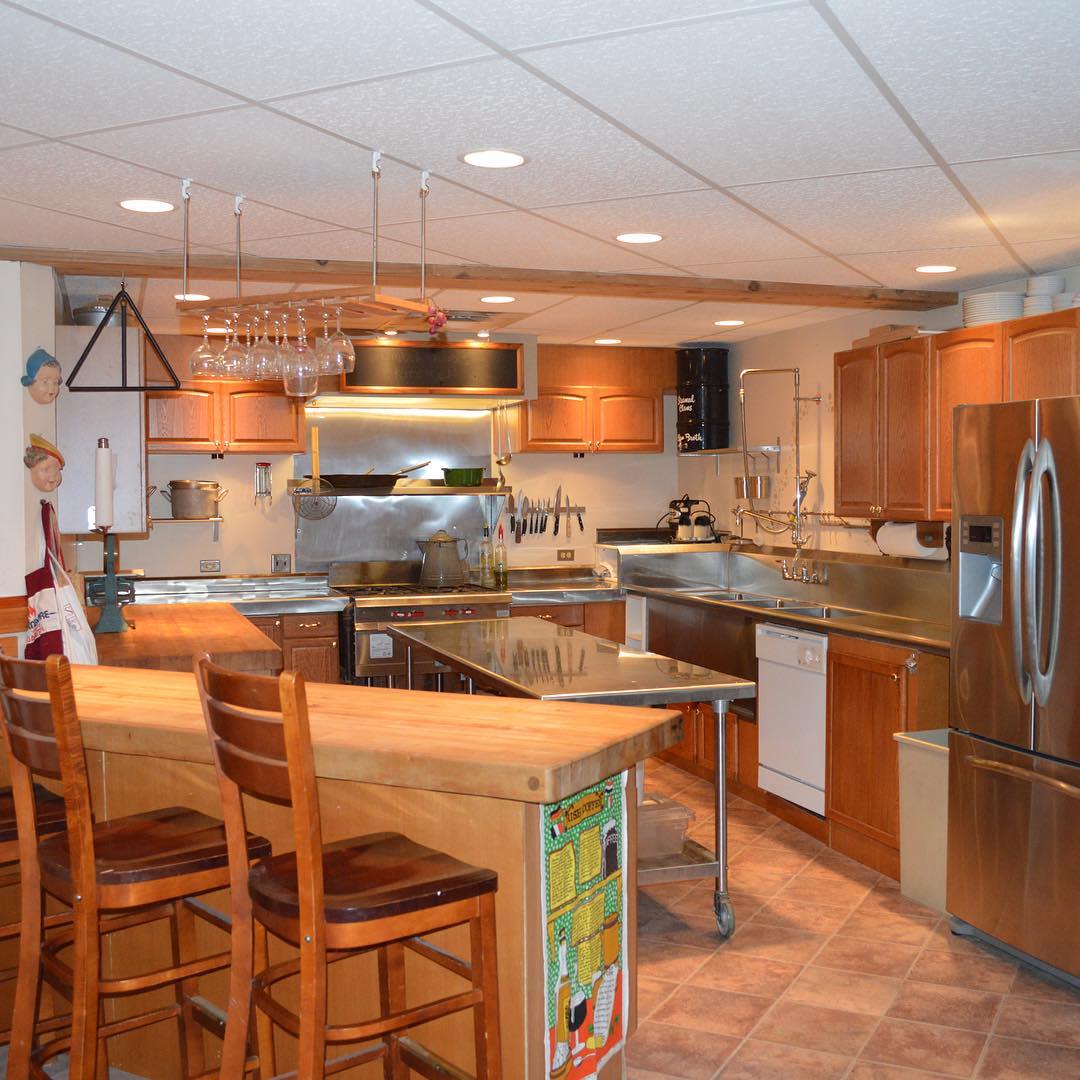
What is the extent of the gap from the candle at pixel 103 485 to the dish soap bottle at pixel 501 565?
2872mm

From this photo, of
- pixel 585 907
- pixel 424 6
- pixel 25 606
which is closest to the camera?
pixel 424 6

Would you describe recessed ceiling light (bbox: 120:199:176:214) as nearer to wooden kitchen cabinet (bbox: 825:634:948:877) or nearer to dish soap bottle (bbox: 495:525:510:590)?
wooden kitchen cabinet (bbox: 825:634:948:877)

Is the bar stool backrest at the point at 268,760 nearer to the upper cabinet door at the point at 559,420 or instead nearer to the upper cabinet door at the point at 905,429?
the upper cabinet door at the point at 905,429

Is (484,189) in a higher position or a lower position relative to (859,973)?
higher

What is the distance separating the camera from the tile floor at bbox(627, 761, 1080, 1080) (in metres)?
3.15

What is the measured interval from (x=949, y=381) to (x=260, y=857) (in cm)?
357

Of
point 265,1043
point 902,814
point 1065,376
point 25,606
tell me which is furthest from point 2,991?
point 1065,376

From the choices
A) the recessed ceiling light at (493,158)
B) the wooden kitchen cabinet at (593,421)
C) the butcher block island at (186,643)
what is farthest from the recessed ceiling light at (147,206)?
the wooden kitchen cabinet at (593,421)

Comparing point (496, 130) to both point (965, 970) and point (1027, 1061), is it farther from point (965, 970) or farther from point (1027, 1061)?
point (965, 970)

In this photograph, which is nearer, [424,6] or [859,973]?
[424,6]

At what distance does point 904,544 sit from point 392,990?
150 inches

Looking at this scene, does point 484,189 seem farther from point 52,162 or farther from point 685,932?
point 685,932

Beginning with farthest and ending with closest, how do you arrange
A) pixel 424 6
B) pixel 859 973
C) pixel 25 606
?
pixel 25 606
pixel 859 973
pixel 424 6

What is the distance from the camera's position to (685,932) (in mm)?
4090
